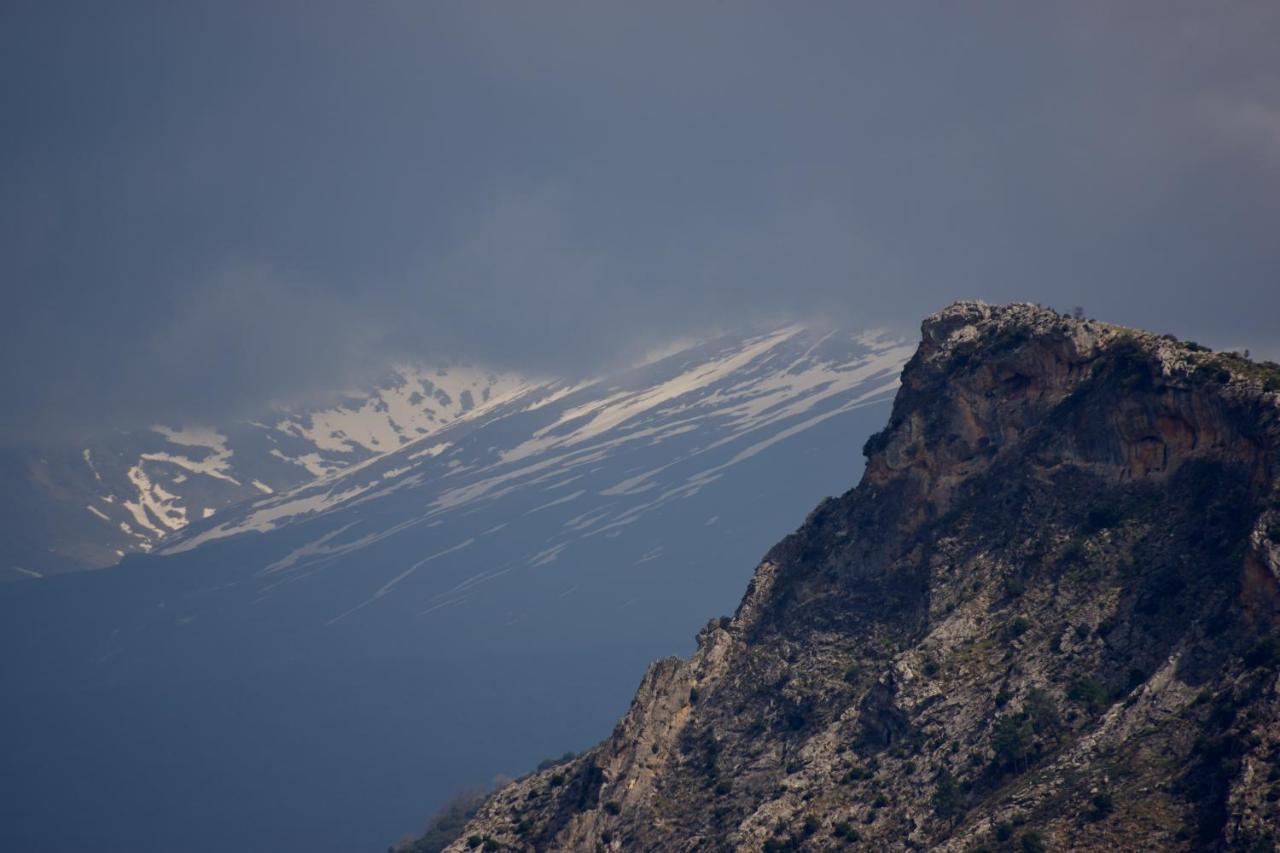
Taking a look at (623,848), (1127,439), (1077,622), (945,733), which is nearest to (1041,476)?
(1127,439)

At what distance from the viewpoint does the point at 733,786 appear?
8325cm

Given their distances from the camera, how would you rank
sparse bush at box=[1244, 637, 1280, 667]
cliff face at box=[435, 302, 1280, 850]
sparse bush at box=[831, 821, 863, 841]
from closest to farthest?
sparse bush at box=[1244, 637, 1280, 667], cliff face at box=[435, 302, 1280, 850], sparse bush at box=[831, 821, 863, 841]

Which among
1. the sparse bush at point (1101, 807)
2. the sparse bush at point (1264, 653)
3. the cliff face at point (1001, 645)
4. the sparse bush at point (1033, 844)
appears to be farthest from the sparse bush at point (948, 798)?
the sparse bush at point (1264, 653)

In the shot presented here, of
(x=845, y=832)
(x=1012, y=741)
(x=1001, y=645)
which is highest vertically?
(x=1001, y=645)

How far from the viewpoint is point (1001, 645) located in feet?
258

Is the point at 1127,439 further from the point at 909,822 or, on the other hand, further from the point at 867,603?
the point at 909,822

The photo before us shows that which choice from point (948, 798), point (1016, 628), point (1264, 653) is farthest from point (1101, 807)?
point (1016, 628)

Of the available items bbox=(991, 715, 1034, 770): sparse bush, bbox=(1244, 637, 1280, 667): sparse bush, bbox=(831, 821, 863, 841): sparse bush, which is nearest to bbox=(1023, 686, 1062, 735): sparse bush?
bbox=(991, 715, 1034, 770): sparse bush

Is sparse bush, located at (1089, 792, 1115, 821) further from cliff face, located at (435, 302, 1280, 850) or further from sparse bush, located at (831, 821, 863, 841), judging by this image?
sparse bush, located at (831, 821, 863, 841)

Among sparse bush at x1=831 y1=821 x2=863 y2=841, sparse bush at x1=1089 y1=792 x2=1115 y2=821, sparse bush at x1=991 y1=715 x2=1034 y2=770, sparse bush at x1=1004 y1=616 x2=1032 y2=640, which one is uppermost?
sparse bush at x1=1004 y1=616 x2=1032 y2=640

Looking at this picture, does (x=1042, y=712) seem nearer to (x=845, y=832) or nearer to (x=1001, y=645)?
(x=1001, y=645)

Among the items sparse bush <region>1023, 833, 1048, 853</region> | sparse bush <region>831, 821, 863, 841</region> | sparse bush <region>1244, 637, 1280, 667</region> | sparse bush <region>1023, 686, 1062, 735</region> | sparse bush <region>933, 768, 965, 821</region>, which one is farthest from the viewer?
sparse bush <region>831, 821, 863, 841</region>

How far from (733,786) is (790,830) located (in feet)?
24.8

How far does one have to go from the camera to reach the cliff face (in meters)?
64.1
